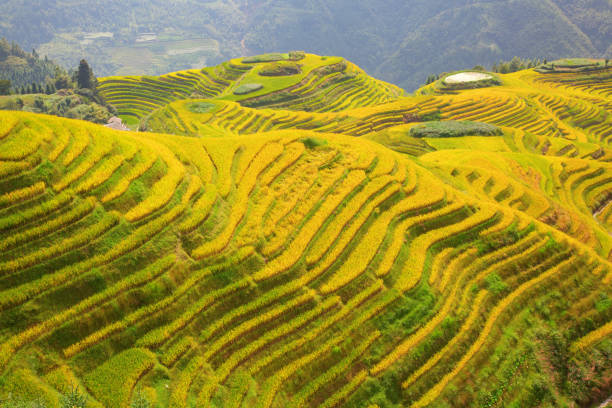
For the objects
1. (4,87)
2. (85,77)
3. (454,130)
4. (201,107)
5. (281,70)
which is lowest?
(454,130)

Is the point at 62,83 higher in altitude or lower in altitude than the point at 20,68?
lower

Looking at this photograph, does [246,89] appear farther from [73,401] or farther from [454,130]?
[73,401]

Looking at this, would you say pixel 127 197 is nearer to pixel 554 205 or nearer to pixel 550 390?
pixel 550 390

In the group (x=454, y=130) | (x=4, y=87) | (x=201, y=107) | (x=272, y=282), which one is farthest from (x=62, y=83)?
(x=272, y=282)

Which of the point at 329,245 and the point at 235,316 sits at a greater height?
the point at 329,245

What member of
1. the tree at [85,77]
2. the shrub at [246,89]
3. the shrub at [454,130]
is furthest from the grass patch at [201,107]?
the shrub at [454,130]

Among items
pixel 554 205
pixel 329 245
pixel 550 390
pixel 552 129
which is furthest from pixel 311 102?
pixel 550 390

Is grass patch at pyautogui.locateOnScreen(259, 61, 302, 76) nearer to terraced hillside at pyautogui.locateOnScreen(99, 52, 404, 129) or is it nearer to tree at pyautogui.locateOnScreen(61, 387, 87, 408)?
terraced hillside at pyautogui.locateOnScreen(99, 52, 404, 129)
